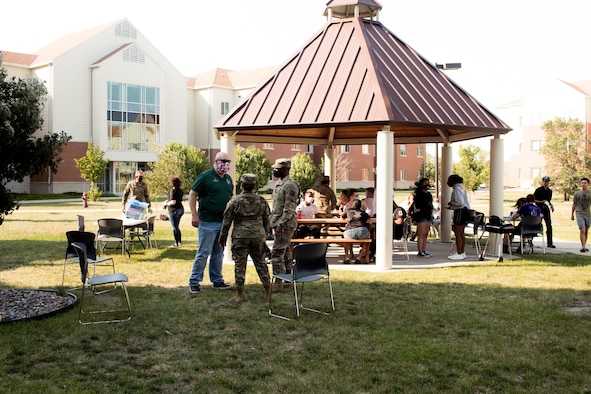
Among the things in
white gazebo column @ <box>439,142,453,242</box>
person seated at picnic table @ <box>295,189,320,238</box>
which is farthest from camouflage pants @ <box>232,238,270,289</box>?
white gazebo column @ <box>439,142,453,242</box>

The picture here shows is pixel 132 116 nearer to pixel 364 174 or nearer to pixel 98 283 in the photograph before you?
pixel 364 174

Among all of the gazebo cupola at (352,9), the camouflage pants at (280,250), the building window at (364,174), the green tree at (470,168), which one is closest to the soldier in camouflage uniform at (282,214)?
the camouflage pants at (280,250)

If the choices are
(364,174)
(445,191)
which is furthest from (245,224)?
(364,174)

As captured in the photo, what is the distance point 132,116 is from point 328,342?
46.3 meters

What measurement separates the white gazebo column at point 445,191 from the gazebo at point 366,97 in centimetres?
103

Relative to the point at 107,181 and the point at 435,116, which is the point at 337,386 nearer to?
the point at 435,116

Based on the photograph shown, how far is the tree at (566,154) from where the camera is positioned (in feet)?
130

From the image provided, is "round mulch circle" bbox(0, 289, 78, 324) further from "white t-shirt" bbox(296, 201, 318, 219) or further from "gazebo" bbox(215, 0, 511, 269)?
"white t-shirt" bbox(296, 201, 318, 219)

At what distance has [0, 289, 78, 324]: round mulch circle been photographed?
7.28 m

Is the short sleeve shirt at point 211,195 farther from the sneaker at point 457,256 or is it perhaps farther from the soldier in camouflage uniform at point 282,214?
the sneaker at point 457,256

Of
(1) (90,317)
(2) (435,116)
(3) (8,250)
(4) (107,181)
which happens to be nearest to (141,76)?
(4) (107,181)

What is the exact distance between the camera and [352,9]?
47.5 feet

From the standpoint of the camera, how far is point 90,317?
746cm

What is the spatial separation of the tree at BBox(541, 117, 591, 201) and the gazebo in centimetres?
2807
